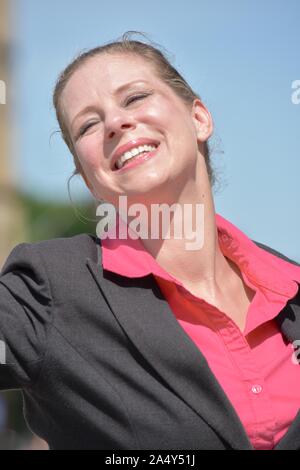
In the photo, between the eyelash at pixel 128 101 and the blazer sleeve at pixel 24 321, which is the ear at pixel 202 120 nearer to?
the eyelash at pixel 128 101

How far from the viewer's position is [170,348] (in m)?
1.66

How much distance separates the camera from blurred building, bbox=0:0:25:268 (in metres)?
17.5

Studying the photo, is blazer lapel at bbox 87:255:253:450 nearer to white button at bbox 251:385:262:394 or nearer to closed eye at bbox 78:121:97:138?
white button at bbox 251:385:262:394

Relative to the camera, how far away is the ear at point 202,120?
6.75 ft

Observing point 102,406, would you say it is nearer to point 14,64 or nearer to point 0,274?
point 0,274

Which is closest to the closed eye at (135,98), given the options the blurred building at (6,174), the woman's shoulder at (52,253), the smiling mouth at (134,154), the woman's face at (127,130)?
the woman's face at (127,130)

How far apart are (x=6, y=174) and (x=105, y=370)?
18.2m

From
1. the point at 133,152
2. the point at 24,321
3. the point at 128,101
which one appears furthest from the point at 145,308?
the point at 128,101

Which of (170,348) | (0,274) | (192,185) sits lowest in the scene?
(170,348)

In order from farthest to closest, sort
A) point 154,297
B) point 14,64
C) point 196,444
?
1. point 14,64
2. point 154,297
3. point 196,444

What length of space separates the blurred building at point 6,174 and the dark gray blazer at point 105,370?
15369 millimetres

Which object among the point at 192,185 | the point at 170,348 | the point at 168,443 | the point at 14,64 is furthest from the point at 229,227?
the point at 14,64

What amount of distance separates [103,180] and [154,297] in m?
0.29

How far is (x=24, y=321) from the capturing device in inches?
64.9
